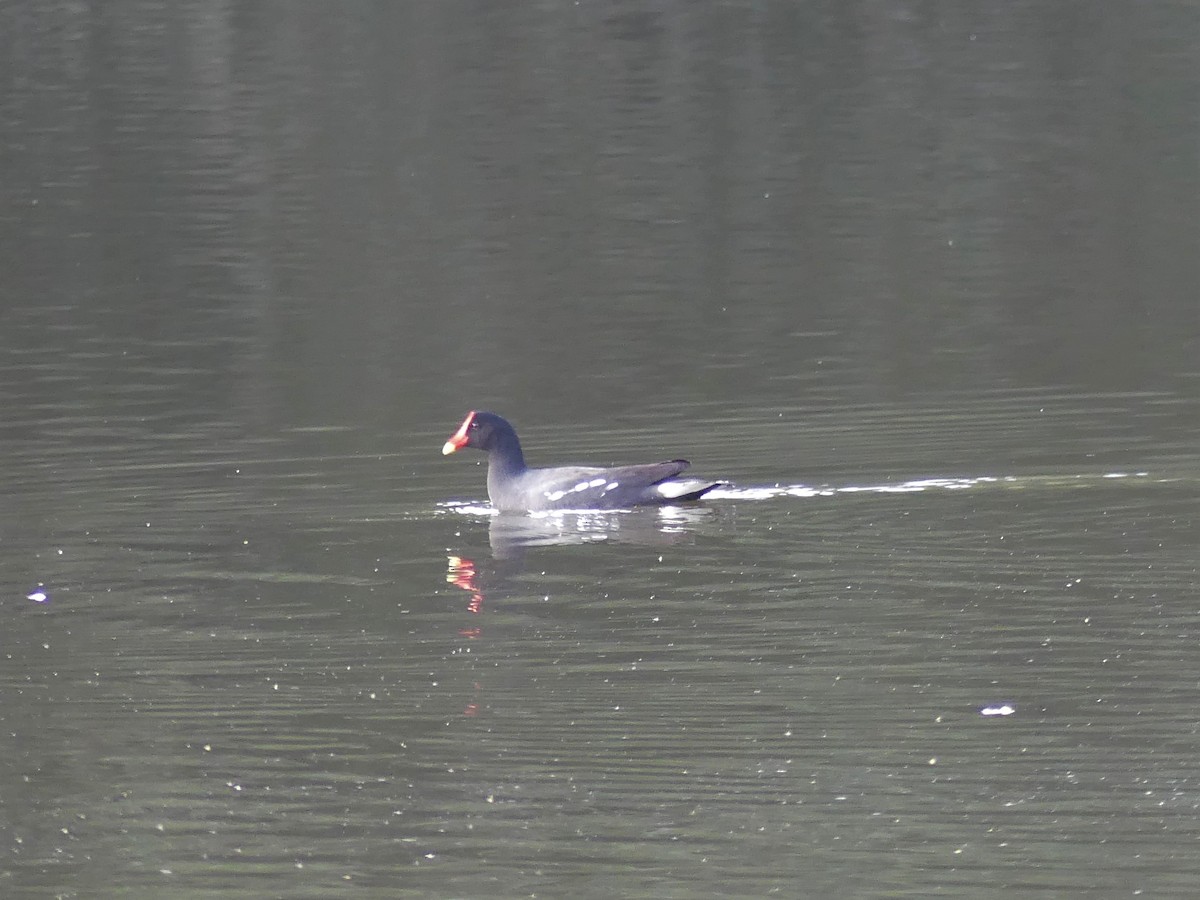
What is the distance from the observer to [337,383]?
712 inches

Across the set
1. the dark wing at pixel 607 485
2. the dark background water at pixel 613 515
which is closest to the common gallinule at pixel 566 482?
the dark wing at pixel 607 485

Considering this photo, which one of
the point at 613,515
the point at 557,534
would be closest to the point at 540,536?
the point at 557,534

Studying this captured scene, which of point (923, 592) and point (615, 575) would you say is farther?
point (615, 575)

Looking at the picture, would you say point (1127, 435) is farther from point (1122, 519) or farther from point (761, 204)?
point (761, 204)

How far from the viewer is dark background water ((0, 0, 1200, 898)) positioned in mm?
7938

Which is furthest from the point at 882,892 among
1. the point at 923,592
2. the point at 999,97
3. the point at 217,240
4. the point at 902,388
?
the point at 999,97

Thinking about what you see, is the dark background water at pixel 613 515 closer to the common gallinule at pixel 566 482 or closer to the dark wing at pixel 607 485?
the common gallinule at pixel 566 482

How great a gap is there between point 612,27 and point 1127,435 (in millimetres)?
30580

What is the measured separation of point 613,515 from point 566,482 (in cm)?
38

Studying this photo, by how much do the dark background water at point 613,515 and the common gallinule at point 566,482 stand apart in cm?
21

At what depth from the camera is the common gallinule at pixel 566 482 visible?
44.1 ft

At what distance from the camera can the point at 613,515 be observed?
13484 mm

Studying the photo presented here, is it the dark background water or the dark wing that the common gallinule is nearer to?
the dark wing

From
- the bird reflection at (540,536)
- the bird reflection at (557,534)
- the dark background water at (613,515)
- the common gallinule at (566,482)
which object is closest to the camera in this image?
the dark background water at (613,515)
